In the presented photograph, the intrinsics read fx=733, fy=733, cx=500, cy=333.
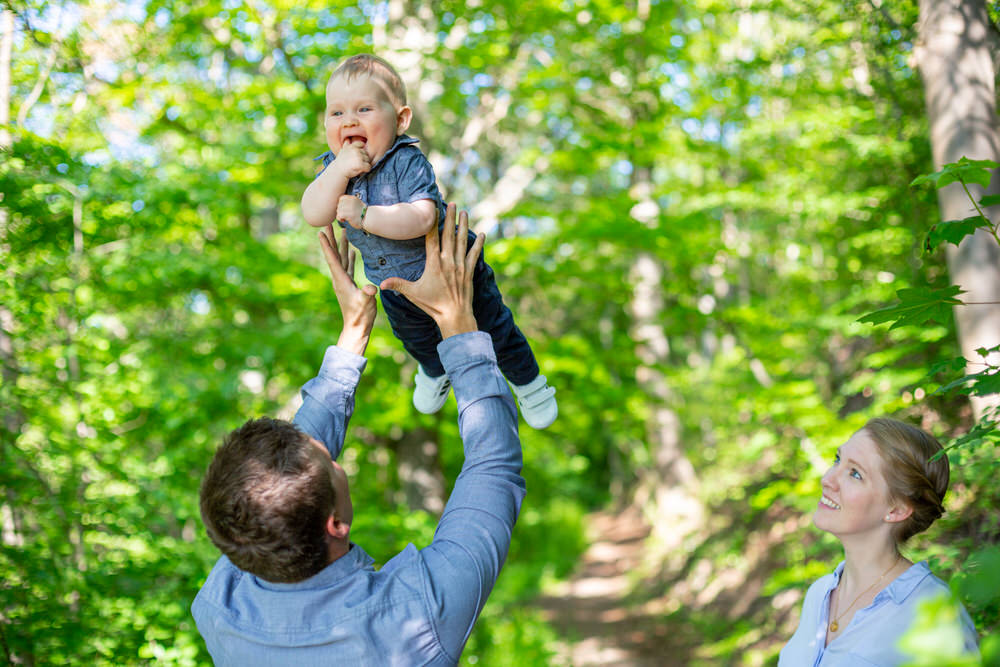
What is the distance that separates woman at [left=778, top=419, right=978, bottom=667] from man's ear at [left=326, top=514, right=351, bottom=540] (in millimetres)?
1347

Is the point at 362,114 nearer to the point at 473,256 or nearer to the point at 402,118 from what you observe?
the point at 402,118

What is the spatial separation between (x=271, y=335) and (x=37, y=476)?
217 cm

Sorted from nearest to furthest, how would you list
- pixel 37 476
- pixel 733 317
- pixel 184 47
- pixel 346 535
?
pixel 346 535 → pixel 37 476 → pixel 733 317 → pixel 184 47

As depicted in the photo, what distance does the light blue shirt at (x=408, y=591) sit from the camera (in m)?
1.51

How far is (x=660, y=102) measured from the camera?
7.25 metres

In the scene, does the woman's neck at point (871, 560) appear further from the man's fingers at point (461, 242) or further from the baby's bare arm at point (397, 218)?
the baby's bare arm at point (397, 218)

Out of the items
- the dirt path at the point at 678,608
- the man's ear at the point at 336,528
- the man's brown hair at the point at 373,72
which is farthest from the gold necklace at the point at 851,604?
the dirt path at the point at 678,608

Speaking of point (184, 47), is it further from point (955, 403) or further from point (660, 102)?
point (955, 403)

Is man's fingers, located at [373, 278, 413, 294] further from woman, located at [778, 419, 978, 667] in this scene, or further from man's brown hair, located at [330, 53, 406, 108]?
woman, located at [778, 419, 978, 667]

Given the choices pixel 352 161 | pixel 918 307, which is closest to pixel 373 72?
pixel 352 161

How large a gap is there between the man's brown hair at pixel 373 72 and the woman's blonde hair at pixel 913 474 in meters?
1.67

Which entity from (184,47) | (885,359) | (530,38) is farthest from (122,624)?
(184,47)

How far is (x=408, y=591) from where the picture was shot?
1526mm

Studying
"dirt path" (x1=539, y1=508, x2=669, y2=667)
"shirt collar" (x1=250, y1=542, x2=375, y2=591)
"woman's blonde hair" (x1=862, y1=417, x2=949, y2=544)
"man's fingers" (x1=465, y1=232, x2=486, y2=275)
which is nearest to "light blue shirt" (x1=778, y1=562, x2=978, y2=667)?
"woman's blonde hair" (x1=862, y1=417, x2=949, y2=544)
